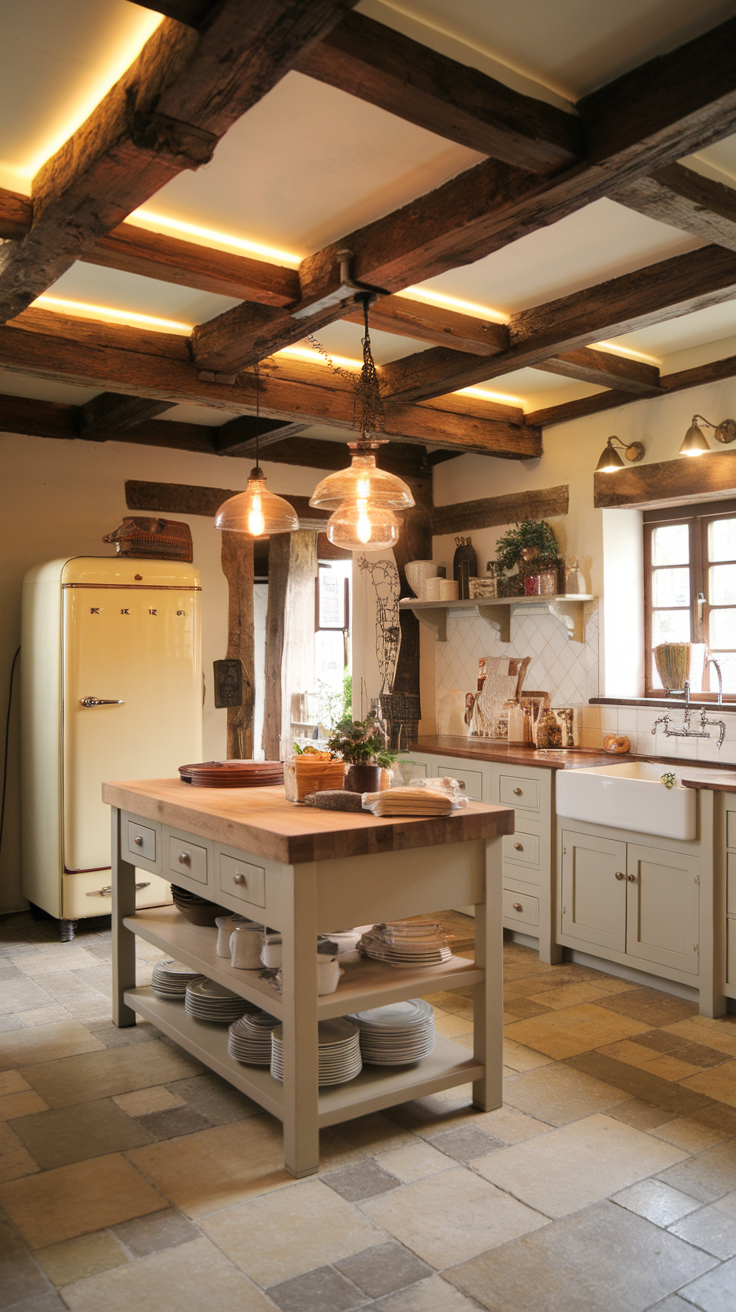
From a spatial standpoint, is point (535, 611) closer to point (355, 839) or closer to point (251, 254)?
point (251, 254)

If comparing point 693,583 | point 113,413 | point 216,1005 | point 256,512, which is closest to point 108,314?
point 113,413

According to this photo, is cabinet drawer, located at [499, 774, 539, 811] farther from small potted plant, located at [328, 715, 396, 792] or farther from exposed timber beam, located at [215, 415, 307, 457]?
exposed timber beam, located at [215, 415, 307, 457]

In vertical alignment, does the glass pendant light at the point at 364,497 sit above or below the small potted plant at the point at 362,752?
above

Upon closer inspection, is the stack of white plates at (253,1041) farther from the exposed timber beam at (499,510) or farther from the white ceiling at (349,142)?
the exposed timber beam at (499,510)

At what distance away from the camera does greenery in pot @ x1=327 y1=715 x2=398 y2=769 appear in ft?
9.97

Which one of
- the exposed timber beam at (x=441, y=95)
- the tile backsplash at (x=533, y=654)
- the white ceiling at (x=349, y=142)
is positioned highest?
the white ceiling at (x=349, y=142)

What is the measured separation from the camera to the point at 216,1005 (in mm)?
3199

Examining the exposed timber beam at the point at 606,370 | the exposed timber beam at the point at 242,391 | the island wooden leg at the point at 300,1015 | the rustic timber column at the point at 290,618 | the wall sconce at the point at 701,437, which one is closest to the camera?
the island wooden leg at the point at 300,1015

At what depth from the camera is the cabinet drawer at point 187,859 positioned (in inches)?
118

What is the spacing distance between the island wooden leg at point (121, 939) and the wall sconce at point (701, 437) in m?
3.01

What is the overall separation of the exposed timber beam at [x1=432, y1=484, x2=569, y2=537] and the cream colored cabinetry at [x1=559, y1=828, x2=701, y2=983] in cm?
198

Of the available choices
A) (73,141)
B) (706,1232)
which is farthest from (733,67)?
(706,1232)

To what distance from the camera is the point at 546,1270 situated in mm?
2125

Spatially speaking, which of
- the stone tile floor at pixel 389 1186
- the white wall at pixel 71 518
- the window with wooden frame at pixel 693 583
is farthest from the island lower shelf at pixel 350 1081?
the white wall at pixel 71 518
